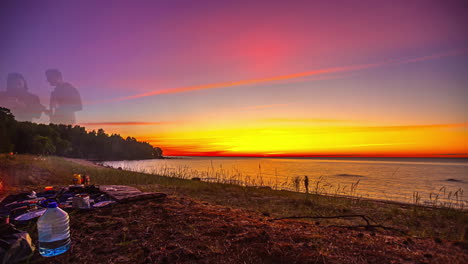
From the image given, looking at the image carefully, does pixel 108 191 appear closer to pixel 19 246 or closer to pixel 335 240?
pixel 19 246

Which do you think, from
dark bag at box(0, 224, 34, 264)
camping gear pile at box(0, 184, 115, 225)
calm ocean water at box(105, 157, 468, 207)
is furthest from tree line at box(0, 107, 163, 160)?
dark bag at box(0, 224, 34, 264)

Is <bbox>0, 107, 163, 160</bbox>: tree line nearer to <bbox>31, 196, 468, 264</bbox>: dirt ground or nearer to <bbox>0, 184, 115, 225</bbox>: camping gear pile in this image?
<bbox>0, 184, 115, 225</bbox>: camping gear pile

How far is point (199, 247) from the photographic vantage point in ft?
11.2

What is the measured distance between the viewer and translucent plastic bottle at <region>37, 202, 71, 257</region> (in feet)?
10.9

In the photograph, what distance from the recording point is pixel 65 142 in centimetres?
7894

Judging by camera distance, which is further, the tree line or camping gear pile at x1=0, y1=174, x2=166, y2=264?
the tree line

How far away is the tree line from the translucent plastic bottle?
52.9 m

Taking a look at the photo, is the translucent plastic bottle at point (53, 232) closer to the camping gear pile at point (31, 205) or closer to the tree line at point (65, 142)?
the camping gear pile at point (31, 205)

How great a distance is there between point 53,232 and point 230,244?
270cm

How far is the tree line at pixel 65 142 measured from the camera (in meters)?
54.8

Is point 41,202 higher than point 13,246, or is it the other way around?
point 13,246

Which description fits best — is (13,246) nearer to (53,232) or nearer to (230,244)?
(53,232)

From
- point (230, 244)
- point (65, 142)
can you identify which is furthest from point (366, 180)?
point (65, 142)

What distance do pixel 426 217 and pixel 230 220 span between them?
7121 mm
